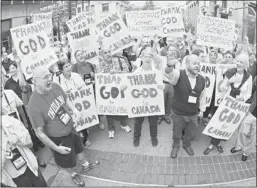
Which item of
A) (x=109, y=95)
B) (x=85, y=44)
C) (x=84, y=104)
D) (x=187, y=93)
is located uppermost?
(x=85, y=44)

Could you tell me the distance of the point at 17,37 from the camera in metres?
5.39

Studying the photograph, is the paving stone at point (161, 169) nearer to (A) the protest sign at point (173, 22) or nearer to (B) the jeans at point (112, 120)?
(B) the jeans at point (112, 120)

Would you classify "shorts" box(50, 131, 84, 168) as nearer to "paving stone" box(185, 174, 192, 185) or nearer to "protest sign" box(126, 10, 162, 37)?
"paving stone" box(185, 174, 192, 185)

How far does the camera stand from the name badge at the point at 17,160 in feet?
10.5

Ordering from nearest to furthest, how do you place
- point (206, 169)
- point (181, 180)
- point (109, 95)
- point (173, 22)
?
point (181, 180)
point (206, 169)
point (109, 95)
point (173, 22)

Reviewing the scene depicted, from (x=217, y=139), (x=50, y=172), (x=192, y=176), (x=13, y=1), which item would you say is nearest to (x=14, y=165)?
(x=50, y=172)

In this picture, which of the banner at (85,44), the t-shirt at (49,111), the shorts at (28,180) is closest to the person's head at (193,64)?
the t-shirt at (49,111)

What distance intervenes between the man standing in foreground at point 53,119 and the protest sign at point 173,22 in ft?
14.8

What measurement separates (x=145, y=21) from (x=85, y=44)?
2083 millimetres

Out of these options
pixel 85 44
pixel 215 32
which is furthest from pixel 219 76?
pixel 85 44

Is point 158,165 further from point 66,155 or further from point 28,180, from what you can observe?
point 28,180

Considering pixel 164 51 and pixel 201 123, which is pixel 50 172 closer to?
pixel 201 123

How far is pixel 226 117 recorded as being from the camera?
4754mm

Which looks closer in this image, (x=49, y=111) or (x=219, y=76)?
(x=49, y=111)
